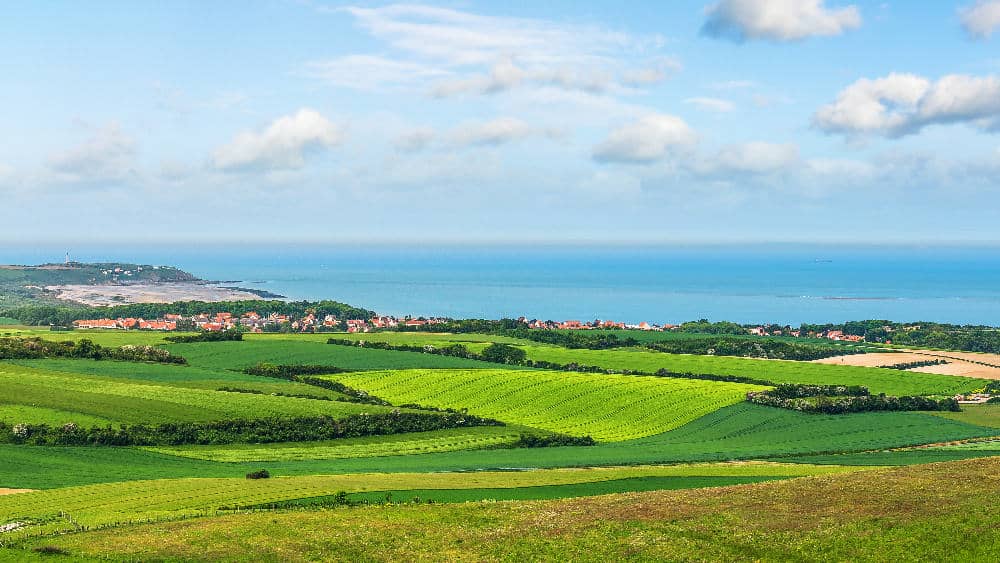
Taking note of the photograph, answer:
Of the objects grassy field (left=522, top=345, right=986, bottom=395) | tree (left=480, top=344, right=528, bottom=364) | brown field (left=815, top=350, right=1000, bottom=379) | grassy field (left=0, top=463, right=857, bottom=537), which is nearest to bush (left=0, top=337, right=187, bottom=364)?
tree (left=480, top=344, right=528, bottom=364)

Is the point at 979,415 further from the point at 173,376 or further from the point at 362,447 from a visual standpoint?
the point at 173,376

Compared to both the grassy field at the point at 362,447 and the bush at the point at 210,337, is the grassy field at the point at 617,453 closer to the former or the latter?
the grassy field at the point at 362,447

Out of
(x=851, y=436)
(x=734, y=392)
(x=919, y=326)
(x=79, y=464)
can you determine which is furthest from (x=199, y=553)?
(x=919, y=326)

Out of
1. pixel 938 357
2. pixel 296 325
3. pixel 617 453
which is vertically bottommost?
pixel 617 453

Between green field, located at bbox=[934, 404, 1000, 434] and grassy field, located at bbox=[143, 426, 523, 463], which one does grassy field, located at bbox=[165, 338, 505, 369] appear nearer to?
grassy field, located at bbox=[143, 426, 523, 463]

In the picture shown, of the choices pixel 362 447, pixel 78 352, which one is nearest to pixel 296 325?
pixel 78 352
